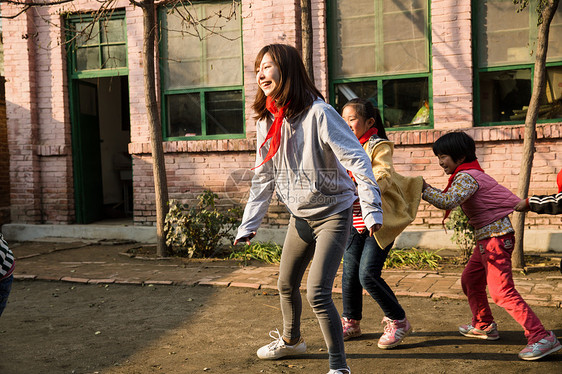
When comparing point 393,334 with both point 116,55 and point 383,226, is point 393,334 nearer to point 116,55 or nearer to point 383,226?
point 383,226

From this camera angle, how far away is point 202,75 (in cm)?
1020

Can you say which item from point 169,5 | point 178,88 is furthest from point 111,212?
point 169,5

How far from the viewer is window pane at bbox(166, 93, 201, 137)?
1029cm

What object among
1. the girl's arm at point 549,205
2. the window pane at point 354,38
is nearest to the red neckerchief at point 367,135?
the girl's arm at point 549,205

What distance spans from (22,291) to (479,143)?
6.22 metres

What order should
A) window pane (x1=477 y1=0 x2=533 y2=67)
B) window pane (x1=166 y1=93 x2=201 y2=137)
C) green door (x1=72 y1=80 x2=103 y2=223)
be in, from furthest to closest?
green door (x1=72 y1=80 x2=103 y2=223) < window pane (x1=166 y1=93 x2=201 y2=137) < window pane (x1=477 y1=0 x2=533 y2=67)

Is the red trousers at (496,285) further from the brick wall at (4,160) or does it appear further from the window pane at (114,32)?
the brick wall at (4,160)

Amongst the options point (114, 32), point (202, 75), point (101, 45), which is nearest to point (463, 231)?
point (202, 75)

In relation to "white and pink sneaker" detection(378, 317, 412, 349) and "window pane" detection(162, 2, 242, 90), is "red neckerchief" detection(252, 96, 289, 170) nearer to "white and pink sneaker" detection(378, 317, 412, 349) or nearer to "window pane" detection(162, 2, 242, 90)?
"white and pink sneaker" detection(378, 317, 412, 349)

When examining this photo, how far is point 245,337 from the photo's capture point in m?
4.78

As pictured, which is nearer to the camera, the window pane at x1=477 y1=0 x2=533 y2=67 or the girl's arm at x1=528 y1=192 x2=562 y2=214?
the girl's arm at x1=528 y1=192 x2=562 y2=214

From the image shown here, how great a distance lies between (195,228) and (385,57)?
380 centimetres

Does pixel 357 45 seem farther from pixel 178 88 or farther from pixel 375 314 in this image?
pixel 375 314

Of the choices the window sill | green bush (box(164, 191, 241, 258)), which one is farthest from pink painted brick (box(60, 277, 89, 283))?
the window sill
